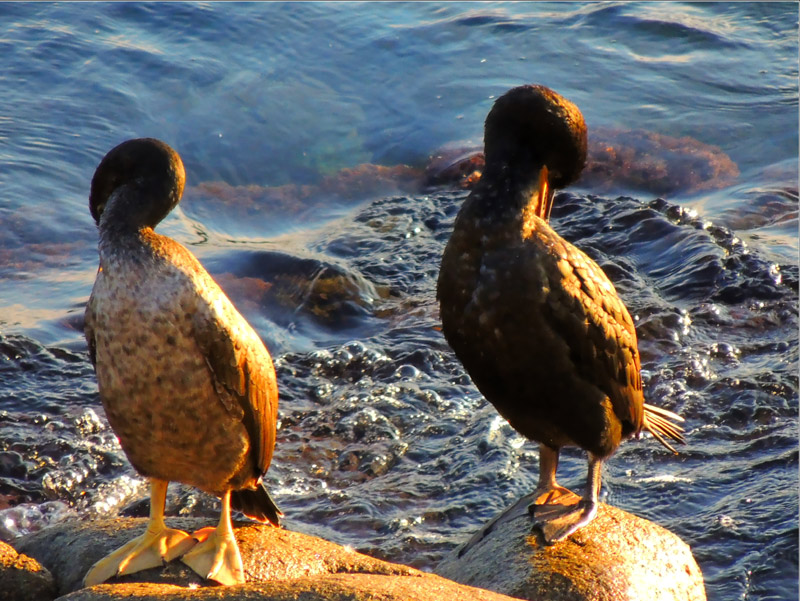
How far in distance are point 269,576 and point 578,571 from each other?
1369 mm

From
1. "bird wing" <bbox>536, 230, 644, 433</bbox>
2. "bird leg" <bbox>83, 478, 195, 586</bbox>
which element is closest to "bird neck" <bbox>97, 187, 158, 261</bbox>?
"bird leg" <bbox>83, 478, 195, 586</bbox>

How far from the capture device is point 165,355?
4.34 meters

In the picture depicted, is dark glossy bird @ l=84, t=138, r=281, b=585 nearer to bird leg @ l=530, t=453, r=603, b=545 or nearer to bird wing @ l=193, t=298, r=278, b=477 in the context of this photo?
bird wing @ l=193, t=298, r=278, b=477

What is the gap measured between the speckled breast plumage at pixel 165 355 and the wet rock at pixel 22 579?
0.64m

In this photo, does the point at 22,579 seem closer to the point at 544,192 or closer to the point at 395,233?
the point at 544,192

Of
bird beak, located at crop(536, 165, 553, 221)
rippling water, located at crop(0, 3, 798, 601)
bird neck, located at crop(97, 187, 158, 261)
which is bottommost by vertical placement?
rippling water, located at crop(0, 3, 798, 601)

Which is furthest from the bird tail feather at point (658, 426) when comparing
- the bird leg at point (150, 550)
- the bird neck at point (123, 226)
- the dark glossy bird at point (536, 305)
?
the bird neck at point (123, 226)

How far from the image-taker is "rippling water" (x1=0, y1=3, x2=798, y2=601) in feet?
22.3

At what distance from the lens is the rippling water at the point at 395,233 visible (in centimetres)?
680

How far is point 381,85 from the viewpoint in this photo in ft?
44.4

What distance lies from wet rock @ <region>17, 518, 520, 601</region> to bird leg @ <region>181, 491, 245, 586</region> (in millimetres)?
48

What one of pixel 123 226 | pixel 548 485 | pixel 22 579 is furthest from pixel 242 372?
pixel 548 485

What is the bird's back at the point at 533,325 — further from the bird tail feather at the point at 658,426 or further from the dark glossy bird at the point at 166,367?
the dark glossy bird at the point at 166,367

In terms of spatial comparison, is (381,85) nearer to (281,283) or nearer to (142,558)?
(281,283)
